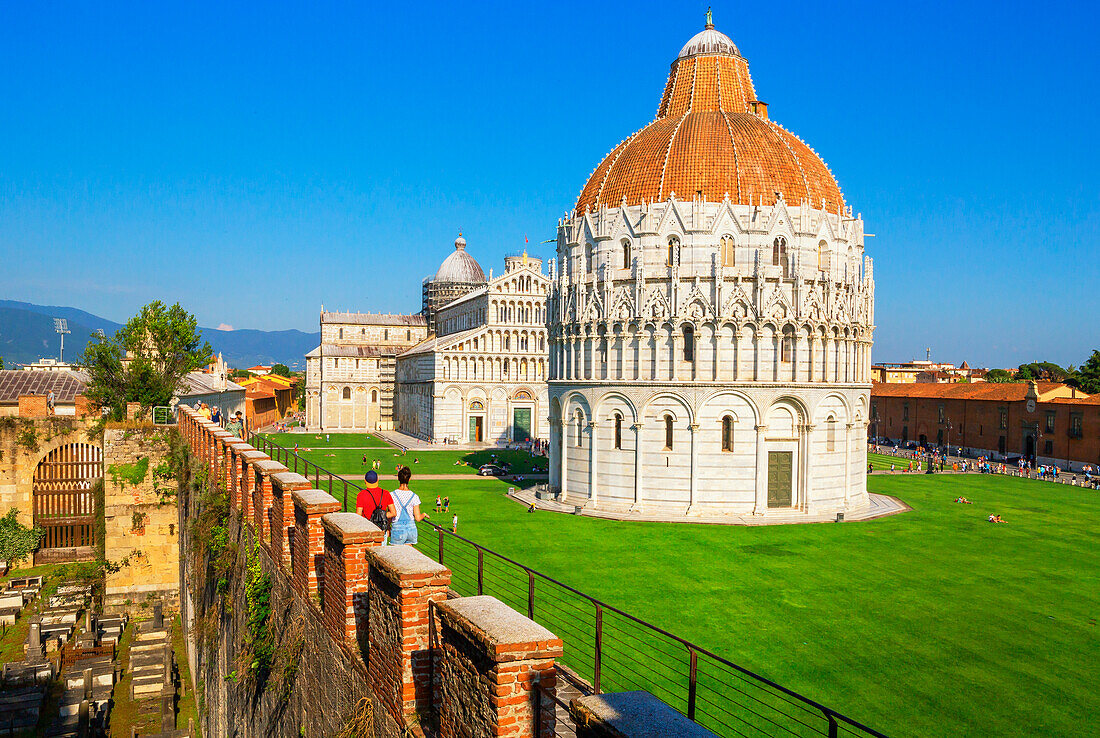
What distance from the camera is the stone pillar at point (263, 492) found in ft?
43.9

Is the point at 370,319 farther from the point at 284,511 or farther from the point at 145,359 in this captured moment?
the point at 284,511

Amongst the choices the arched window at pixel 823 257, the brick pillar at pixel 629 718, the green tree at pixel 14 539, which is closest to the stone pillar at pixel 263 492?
the brick pillar at pixel 629 718

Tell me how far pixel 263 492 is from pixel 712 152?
29073mm

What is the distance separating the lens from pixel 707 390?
112 ft

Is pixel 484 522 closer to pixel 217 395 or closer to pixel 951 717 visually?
pixel 951 717

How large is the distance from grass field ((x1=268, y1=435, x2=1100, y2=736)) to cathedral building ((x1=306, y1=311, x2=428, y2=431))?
A: 58.4 m

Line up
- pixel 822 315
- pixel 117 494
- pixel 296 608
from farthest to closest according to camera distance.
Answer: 1. pixel 822 315
2. pixel 117 494
3. pixel 296 608

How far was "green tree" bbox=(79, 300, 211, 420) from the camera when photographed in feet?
121

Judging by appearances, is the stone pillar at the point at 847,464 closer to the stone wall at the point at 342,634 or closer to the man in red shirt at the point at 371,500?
the stone wall at the point at 342,634

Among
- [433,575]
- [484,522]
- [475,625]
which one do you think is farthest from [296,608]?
[484,522]

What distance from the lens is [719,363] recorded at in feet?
112

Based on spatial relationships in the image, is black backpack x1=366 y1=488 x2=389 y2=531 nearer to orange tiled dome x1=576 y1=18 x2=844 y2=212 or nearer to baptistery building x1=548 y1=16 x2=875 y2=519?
baptistery building x1=548 y1=16 x2=875 y2=519

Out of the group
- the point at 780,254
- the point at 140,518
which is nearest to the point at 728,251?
the point at 780,254

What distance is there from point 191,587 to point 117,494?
767cm
